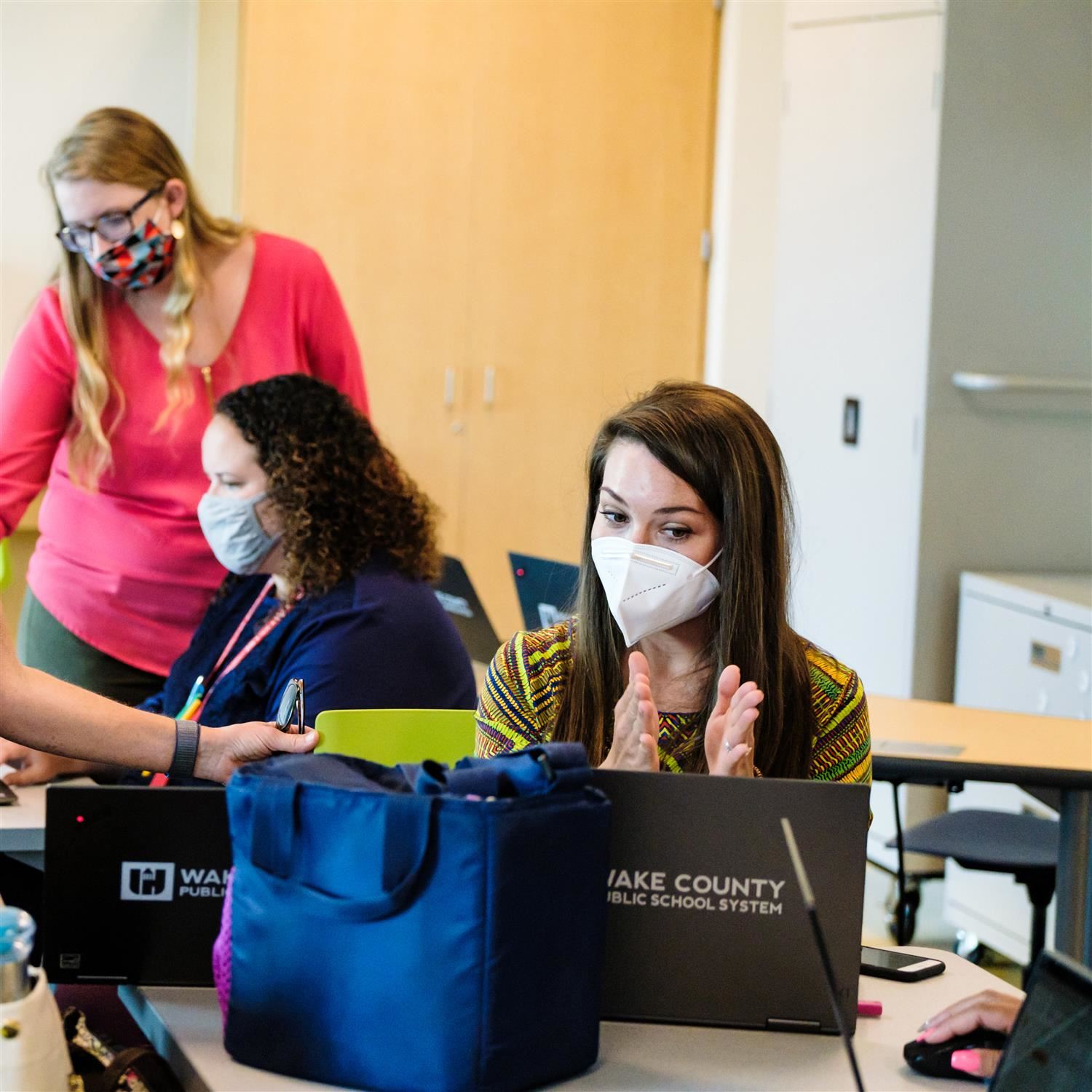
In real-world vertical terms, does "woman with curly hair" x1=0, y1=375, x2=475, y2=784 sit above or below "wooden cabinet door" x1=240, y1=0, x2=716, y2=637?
below

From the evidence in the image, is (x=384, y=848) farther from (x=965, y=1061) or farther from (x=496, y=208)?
(x=496, y=208)

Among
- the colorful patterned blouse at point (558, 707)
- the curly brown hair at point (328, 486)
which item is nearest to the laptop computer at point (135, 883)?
the colorful patterned blouse at point (558, 707)

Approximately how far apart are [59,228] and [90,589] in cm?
65

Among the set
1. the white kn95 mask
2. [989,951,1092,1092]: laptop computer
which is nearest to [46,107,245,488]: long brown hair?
the white kn95 mask

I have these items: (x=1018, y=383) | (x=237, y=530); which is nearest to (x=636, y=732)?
(x=237, y=530)

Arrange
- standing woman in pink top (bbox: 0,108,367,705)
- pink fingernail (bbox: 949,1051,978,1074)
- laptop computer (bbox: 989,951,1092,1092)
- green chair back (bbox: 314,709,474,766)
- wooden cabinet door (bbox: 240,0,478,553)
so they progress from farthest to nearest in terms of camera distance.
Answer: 1. wooden cabinet door (bbox: 240,0,478,553)
2. standing woman in pink top (bbox: 0,108,367,705)
3. green chair back (bbox: 314,709,474,766)
4. pink fingernail (bbox: 949,1051,978,1074)
5. laptop computer (bbox: 989,951,1092,1092)

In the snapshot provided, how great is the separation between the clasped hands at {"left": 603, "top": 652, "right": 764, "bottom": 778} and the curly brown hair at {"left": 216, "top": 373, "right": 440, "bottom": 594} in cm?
75

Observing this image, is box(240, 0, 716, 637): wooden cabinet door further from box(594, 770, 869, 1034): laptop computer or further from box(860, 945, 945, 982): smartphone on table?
box(594, 770, 869, 1034): laptop computer

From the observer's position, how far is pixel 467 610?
285 cm

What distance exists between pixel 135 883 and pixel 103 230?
1.50 meters

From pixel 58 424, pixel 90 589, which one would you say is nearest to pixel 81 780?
pixel 90 589

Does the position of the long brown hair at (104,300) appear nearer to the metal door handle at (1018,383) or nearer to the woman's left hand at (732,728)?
the woman's left hand at (732,728)

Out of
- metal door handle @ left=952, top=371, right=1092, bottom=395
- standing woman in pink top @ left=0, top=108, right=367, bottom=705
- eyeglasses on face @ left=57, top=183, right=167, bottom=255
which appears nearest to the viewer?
eyeglasses on face @ left=57, top=183, right=167, bottom=255

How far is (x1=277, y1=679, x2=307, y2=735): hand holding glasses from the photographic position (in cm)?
163
